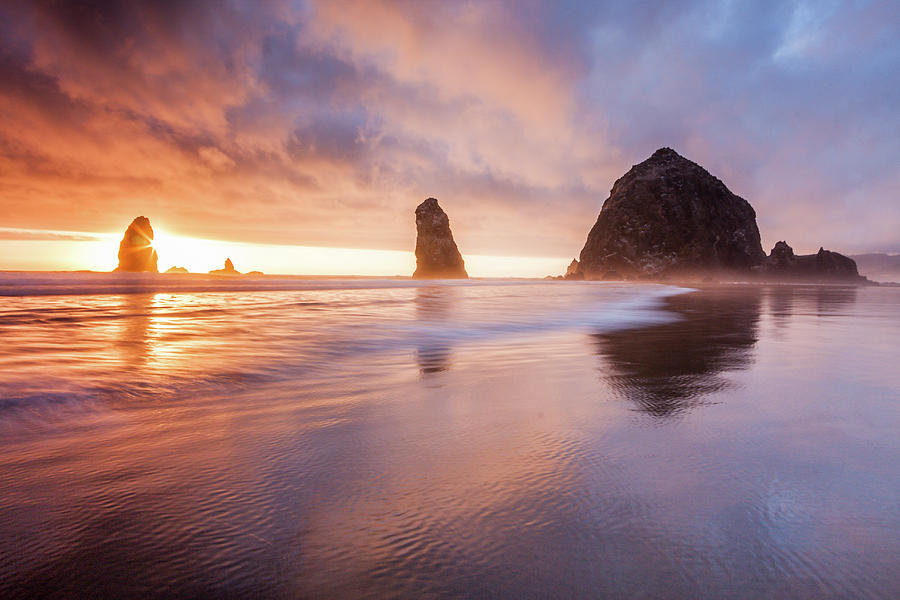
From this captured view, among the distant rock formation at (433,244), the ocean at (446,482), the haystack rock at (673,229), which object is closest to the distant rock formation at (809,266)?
the haystack rock at (673,229)

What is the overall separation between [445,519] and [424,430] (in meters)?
1.27

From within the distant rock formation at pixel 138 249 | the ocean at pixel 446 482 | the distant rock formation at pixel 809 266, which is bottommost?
the ocean at pixel 446 482

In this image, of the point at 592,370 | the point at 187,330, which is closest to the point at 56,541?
the point at 592,370

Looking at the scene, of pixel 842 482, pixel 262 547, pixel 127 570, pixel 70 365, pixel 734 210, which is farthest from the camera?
pixel 734 210

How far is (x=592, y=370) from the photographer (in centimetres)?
564

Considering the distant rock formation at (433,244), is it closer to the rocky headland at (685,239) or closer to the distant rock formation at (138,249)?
the rocky headland at (685,239)

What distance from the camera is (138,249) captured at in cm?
11819

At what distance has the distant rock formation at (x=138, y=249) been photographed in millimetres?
115438

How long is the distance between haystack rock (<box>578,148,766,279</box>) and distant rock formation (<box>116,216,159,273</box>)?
4699 inches

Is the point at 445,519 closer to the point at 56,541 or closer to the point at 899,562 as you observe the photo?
the point at 56,541

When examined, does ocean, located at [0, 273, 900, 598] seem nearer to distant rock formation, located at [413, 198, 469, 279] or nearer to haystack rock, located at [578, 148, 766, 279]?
distant rock formation, located at [413, 198, 469, 279]

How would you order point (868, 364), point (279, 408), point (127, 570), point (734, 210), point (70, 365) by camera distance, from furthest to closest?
point (734, 210) → point (868, 364) → point (70, 365) → point (279, 408) → point (127, 570)

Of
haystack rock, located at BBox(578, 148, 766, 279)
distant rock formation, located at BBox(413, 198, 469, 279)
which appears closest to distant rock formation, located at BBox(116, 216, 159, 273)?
distant rock formation, located at BBox(413, 198, 469, 279)

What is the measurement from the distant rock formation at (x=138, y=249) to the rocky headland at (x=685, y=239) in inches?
4648
